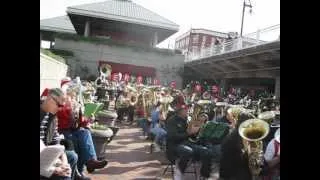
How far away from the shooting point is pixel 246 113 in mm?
2584

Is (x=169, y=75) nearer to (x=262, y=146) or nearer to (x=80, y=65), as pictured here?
(x=80, y=65)

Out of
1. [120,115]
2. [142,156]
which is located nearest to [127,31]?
[120,115]

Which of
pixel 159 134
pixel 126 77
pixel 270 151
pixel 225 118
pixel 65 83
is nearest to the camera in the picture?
pixel 65 83

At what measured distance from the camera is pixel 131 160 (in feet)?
8.35

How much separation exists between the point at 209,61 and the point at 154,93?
1.49 ft

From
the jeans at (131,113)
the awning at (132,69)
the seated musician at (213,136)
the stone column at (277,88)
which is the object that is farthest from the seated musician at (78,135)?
the stone column at (277,88)

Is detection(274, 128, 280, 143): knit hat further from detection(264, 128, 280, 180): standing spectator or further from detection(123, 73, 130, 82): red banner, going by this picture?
detection(123, 73, 130, 82): red banner

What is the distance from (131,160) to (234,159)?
67cm

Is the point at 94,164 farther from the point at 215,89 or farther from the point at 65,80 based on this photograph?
the point at 215,89

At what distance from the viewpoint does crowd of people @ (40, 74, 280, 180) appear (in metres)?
2.22

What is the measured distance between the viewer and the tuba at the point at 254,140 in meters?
2.42

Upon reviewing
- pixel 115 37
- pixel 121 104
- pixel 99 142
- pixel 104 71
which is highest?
pixel 115 37

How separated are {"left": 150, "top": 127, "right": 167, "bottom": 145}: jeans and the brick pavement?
0.08 meters

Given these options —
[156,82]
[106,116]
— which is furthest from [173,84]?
[106,116]
